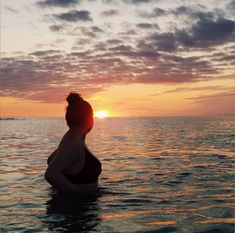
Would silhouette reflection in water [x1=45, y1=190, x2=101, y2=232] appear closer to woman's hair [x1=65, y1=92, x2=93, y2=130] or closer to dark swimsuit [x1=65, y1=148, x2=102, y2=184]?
dark swimsuit [x1=65, y1=148, x2=102, y2=184]

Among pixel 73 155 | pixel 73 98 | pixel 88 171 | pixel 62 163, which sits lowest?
pixel 88 171

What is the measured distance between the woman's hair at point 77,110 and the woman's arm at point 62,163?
1.70 feet

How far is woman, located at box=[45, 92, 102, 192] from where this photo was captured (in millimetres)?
7461

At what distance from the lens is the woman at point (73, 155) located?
746 centimetres

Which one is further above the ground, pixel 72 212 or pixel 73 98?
pixel 73 98

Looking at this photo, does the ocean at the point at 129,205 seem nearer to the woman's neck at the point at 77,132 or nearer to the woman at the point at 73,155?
the woman at the point at 73,155

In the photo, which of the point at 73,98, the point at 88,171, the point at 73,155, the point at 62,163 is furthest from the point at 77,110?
the point at 88,171

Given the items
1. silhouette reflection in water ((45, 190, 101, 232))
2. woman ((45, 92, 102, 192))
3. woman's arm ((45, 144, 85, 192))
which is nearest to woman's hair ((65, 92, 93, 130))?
woman ((45, 92, 102, 192))

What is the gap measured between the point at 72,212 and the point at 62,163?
978 millimetres

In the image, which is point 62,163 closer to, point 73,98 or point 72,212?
point 72,212

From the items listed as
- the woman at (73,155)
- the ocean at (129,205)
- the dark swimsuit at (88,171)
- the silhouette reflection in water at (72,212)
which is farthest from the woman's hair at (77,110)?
the ocean at (129,205)

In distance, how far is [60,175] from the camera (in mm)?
7457

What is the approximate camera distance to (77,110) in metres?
7.64

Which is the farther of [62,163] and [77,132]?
[77,132]
